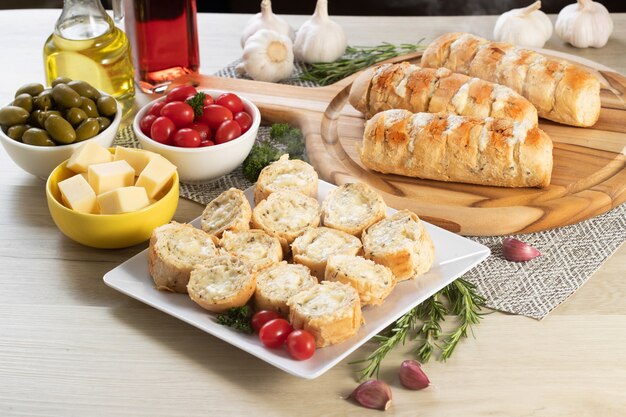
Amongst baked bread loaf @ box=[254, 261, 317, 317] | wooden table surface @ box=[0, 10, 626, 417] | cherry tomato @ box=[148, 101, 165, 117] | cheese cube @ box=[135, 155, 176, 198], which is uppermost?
cherry tomato @ box=[148, 101, 165, 117]

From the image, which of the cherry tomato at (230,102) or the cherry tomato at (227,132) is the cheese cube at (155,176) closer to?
the cherry tomato at (227,132)

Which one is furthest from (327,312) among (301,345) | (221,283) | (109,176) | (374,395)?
(109,176)

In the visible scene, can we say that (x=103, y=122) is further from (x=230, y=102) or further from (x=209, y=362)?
(x=209, y=362)

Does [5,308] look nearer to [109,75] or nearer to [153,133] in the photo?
[153,133]

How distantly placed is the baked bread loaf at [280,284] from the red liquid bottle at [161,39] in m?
1.74

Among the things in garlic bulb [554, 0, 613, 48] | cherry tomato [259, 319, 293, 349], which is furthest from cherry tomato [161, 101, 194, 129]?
garlic bulb [554, 0, 613, 48]

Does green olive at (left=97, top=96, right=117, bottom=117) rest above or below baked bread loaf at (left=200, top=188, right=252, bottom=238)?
above

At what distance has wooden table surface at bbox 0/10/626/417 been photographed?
246cm

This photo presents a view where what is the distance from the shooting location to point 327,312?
252 cm

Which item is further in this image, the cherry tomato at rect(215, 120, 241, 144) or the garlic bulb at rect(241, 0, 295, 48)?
the garlic bulb at rect(241, 0, 295, 48)

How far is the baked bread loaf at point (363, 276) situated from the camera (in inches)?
104

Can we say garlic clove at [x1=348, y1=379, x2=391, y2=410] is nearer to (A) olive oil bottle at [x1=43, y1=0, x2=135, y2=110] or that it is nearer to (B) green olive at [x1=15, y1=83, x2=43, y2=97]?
(B) green olive at [x1=15, y1=83, x2=43, y2=97]

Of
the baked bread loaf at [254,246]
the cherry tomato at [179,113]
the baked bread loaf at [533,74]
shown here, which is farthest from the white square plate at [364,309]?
the baked bread loaf at [533,74]

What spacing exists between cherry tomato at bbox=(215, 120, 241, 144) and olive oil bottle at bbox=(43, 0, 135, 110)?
745 millimetres
